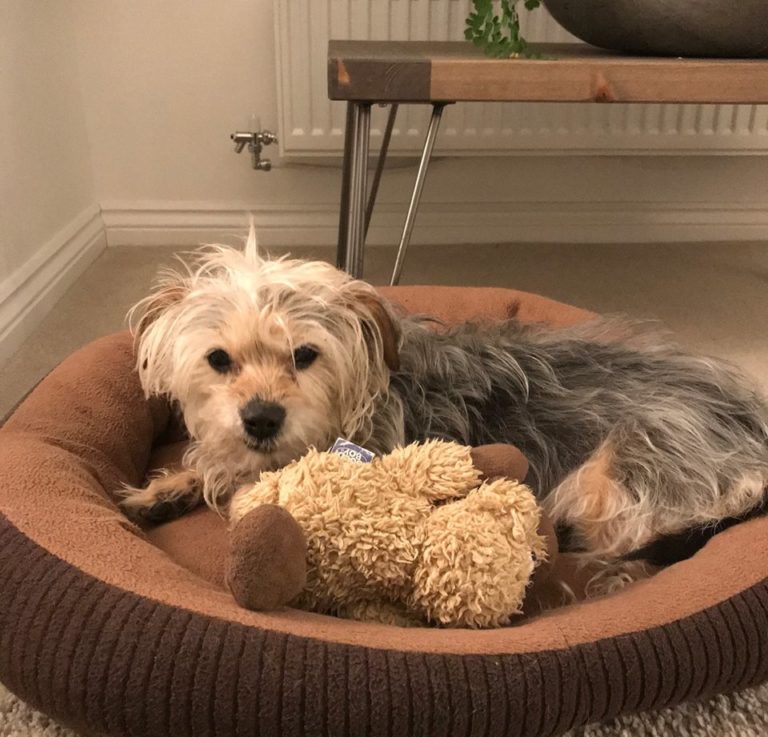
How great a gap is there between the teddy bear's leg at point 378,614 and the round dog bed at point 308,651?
75mm

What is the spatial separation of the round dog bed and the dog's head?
0.21 meters

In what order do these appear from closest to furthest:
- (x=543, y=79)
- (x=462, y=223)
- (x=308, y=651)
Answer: (x=308, y=651) → (x=543, y=79) → (x=462, y=223)

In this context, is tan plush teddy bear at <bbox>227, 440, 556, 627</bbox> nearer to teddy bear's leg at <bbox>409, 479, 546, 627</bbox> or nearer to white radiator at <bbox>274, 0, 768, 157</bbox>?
teddy bear's leg at <bbox>409, 479, 546, 627</bbox>

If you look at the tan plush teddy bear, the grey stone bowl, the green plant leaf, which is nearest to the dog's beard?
the tan plush teddy bear

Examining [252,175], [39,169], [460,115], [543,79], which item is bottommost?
[252,175]

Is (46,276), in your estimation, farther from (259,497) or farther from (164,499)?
(259,497)

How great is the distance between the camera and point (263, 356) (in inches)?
48.0

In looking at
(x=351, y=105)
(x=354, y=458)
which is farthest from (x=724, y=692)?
(x=351, y=105)

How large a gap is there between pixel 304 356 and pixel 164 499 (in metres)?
0.37

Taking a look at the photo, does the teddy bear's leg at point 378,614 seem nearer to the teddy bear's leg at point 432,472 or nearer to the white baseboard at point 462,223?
the teddy bear's leg at point 432,472

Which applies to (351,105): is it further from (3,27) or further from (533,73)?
(3,27)

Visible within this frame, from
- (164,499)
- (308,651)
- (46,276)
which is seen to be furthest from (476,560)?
(46,276)

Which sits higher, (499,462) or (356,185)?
(356,185)

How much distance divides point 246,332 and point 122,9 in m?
2.00
